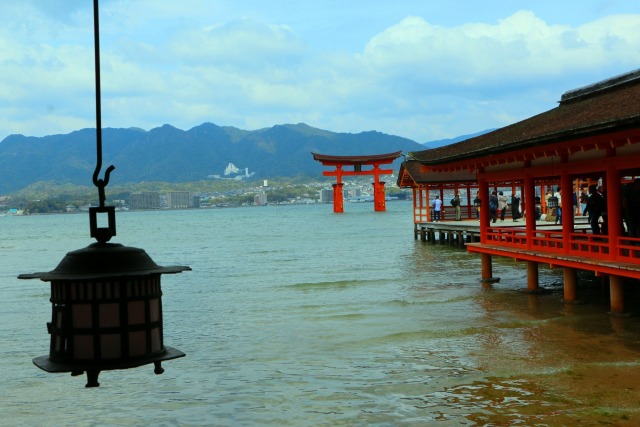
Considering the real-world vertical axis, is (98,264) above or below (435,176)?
below

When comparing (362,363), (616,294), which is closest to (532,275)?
(616,294)

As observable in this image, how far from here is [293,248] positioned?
39375mm

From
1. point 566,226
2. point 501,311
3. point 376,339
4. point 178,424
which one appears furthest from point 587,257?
point 178,424

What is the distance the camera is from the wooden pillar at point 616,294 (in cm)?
1279

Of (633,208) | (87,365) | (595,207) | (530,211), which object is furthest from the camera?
(530,211)

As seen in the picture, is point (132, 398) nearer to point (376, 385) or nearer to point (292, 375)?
point (292, 375)

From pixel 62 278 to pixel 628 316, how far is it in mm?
11974

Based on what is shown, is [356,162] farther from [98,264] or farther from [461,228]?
[98,264]

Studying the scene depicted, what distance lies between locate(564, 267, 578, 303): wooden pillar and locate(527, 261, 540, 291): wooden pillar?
5.52ft

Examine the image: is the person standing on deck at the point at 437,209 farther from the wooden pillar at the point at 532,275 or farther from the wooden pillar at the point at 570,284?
the wooden pillar at the point at 570,284

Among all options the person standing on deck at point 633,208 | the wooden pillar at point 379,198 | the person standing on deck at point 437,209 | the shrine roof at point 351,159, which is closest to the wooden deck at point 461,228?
the person standing on deck at point 437,209

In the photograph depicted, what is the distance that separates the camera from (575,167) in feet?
45.7

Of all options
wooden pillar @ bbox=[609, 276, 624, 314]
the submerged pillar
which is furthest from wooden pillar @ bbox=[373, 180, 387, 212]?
wooden pillar @ bbox=[609, 276, 624, 314]

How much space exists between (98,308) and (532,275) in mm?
14668
